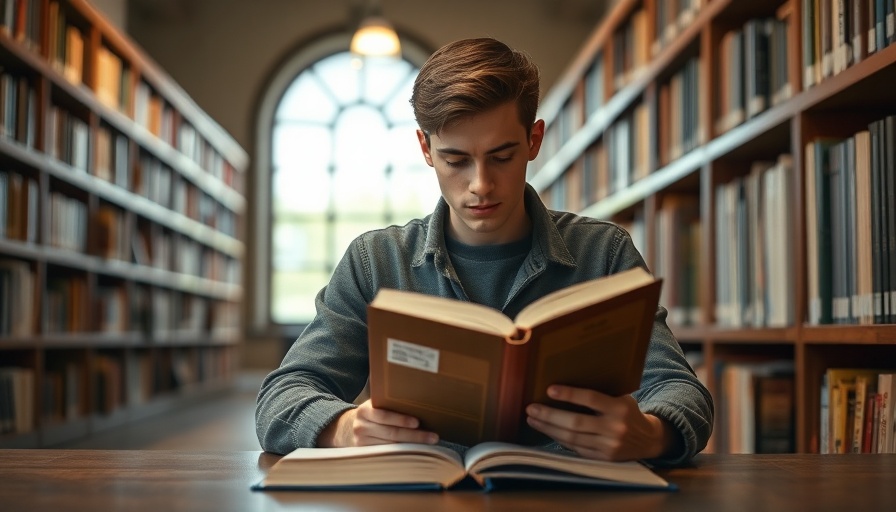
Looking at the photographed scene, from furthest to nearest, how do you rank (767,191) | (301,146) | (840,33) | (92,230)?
1. (301,146)
2. (92,230)
3. (767,191)
4. (840,33)

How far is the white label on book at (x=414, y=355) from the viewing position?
1.10m

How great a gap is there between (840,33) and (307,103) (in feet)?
25.6

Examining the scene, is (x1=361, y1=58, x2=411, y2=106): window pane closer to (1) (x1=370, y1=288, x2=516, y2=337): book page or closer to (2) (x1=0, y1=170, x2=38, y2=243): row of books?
(2) (x1=0, y1=170, x2=38, y2=243): row of books

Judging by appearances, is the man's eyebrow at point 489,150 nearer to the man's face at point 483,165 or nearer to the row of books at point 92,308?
the man's face at point 483,165

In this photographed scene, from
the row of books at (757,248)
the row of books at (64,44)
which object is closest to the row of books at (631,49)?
the row of books at (757,248)

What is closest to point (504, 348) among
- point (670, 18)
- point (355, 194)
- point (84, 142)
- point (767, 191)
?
point (767, 191)

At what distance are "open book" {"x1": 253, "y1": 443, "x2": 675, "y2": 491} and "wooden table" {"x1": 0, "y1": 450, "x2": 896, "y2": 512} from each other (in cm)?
2

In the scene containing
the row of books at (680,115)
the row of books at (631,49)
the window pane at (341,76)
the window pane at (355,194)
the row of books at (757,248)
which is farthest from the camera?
the window pane at (355,194)

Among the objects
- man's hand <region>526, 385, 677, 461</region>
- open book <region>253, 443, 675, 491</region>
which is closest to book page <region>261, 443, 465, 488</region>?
open book <region>253, 443, 675, 491</region>

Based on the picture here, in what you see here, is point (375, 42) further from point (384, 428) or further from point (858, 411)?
point (384, 428)

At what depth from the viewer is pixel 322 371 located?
1515 mm

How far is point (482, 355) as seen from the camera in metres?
1.08

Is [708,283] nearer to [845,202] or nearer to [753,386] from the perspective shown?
[753,386]

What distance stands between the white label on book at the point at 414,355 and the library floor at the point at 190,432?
278 centimetres
